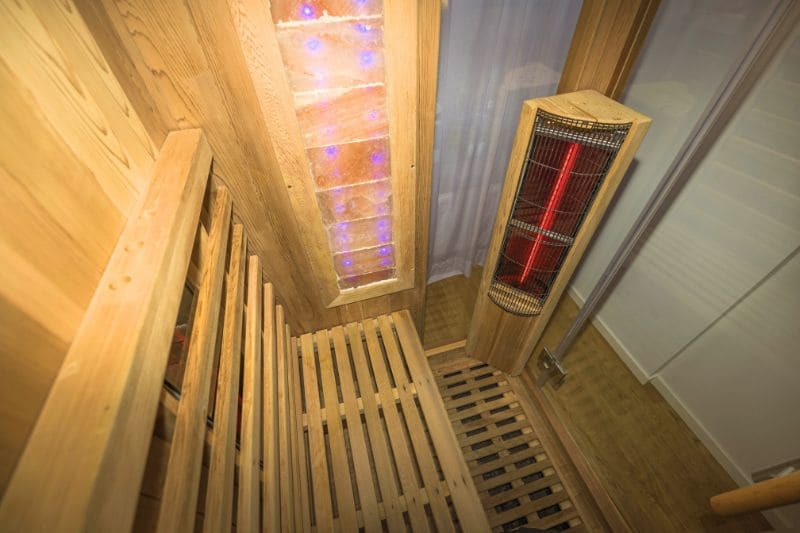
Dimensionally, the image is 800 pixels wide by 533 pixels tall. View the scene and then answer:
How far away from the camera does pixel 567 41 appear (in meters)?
1.89

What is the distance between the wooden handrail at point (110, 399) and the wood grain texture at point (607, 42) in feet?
5.09

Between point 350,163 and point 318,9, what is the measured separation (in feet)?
1.74

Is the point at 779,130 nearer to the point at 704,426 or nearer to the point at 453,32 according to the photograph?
the point at 453,32

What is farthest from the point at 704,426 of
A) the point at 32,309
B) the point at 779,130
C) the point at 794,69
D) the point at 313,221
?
the point at 32,309

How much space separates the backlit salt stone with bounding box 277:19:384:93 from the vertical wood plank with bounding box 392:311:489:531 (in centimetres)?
148

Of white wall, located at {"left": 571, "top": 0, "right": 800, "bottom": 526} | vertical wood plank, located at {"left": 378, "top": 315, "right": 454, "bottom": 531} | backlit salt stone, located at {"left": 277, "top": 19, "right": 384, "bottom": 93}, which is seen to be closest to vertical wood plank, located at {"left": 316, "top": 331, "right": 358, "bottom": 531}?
vertical wood plank, located at {"left": 378, "top": 315, "right": 454, "bottom": 531}

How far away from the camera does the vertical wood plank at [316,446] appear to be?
162 cm

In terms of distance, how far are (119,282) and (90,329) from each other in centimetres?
11

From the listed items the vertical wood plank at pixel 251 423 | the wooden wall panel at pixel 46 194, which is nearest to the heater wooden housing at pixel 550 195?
the vertical wood plank at pixel 251 423

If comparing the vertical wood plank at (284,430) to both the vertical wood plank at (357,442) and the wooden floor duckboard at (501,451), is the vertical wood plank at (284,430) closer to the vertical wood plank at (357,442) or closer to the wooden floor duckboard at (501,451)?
the vertical wood plank at (357,442)

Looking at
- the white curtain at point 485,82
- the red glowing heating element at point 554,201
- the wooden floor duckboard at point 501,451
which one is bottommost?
the wooden floor duckboard at point 501,451

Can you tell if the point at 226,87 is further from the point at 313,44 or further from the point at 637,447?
the point at 637,447

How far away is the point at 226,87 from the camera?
3.68ft

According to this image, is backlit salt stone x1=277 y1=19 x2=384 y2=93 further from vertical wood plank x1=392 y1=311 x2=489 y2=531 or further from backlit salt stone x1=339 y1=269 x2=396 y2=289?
vertical wood plank x1=392 y1=311 x2=489 y2=531
